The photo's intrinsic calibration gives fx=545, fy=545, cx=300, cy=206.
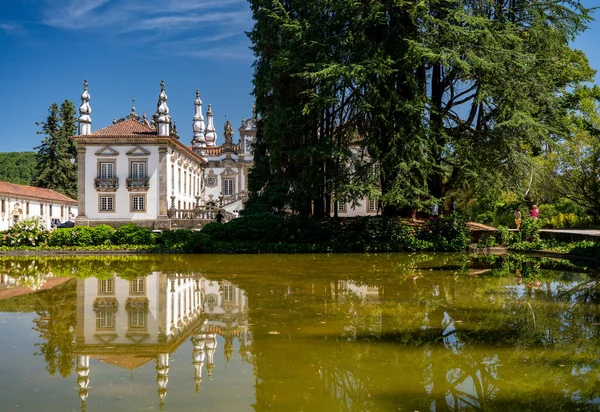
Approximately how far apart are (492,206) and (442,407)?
33.8m

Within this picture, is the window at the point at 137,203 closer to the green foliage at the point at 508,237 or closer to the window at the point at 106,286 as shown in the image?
the green foliage at the point at 508,237

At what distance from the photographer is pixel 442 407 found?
3.81 metres

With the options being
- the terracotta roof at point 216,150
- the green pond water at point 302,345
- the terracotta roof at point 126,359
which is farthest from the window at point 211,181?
the terracotta roof at point 126,359

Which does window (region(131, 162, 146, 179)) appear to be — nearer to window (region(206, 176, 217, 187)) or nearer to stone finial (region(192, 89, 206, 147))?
window (region(206, 176, 217, 187))

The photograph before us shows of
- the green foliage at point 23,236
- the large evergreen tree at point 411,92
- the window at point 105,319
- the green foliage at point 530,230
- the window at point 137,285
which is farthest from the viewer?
the green foliage at point 23,236

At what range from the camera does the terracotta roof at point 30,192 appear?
35969 mm

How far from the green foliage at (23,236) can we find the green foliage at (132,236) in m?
2.59

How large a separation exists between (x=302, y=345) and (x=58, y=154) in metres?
49.1

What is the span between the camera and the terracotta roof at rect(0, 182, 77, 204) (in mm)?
35969

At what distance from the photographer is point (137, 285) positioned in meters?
10.3

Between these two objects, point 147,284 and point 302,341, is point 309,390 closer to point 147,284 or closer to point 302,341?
point 302,341

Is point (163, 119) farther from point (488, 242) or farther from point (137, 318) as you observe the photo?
point (137, 318)

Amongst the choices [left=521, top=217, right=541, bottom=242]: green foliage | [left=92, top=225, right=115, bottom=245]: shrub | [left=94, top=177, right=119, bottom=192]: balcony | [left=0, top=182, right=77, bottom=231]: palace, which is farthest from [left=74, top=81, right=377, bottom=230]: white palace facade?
[left=521, top=217, right=541, bottom=242]: green foliage

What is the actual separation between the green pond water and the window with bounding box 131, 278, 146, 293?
0.19 feet
